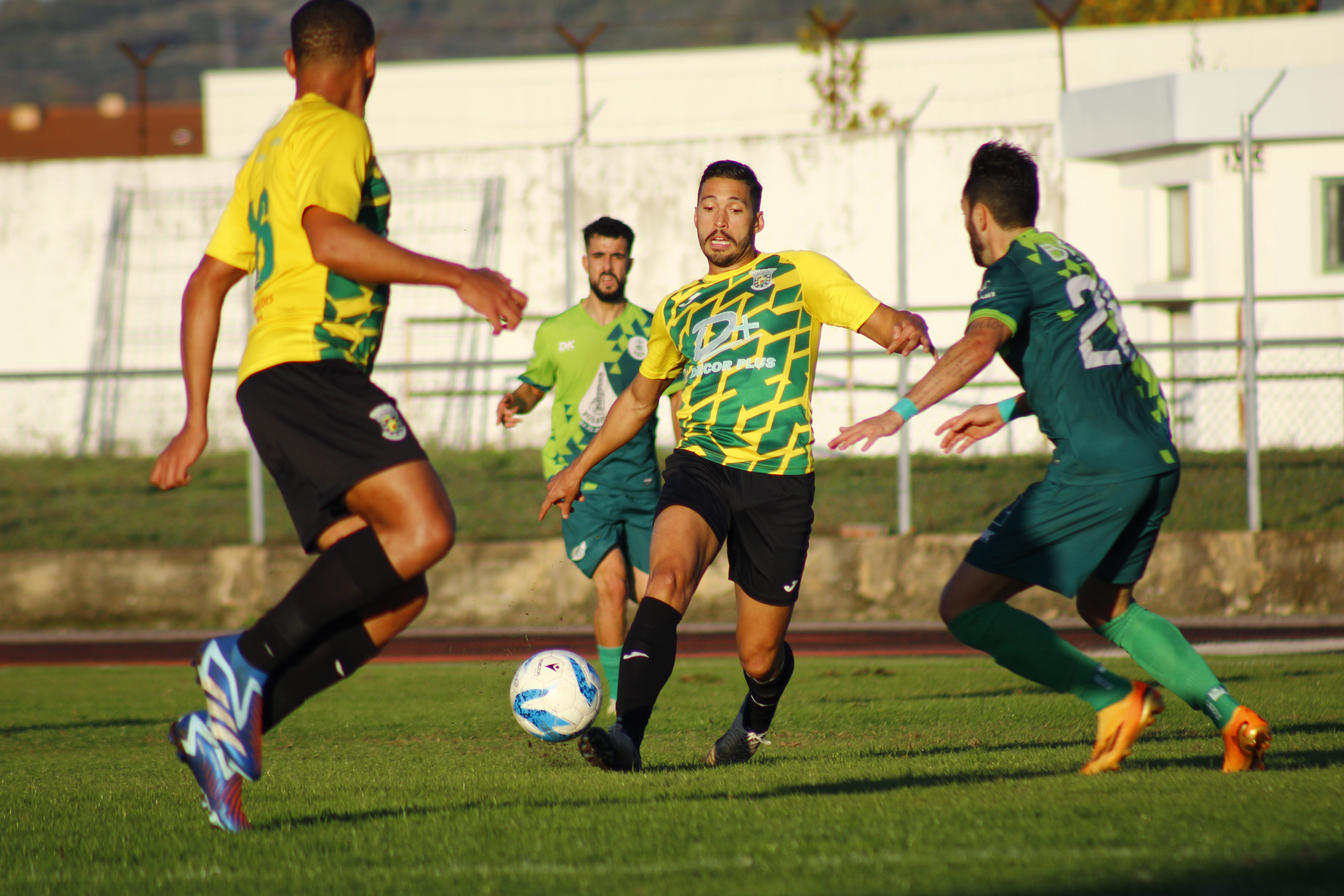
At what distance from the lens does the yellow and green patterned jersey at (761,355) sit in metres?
5.64

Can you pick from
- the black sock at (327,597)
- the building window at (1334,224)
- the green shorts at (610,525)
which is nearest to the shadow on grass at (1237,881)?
the black sock at (327,597)

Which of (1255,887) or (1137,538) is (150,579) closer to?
(1137,538)

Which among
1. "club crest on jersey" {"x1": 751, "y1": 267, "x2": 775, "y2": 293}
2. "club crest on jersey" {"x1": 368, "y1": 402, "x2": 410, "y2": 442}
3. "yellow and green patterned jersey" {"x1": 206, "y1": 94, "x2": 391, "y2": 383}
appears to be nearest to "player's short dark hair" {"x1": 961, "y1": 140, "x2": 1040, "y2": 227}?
"club crest on jersey" {"x1": 751, "y1": 267, "x2": 775, "y2": 293}

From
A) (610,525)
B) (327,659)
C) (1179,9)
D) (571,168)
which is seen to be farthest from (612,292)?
(1179,9)

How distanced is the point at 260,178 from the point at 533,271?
1789 centimetres

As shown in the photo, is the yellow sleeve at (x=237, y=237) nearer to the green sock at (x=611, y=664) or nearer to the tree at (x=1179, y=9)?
the green sock at (x=611, y=664)

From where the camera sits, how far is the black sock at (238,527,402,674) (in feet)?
13.3

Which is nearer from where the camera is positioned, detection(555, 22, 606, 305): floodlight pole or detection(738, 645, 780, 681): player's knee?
detection(738, 645, 780, 681): player's knee

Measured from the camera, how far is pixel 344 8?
428 cm

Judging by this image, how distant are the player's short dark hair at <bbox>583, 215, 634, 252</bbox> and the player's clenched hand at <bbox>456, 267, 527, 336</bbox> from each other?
4.13 metres

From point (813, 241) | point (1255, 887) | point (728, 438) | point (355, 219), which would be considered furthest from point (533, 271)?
point (1255, 887)

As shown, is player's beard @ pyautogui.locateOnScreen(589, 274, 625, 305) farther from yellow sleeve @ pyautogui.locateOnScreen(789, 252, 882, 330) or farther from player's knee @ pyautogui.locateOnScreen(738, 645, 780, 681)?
player's knee @ pyautogui.locateOnScreen(738, 645, 780, 681)

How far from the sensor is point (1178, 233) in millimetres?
22219

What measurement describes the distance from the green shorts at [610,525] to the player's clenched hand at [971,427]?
8.89 ft
